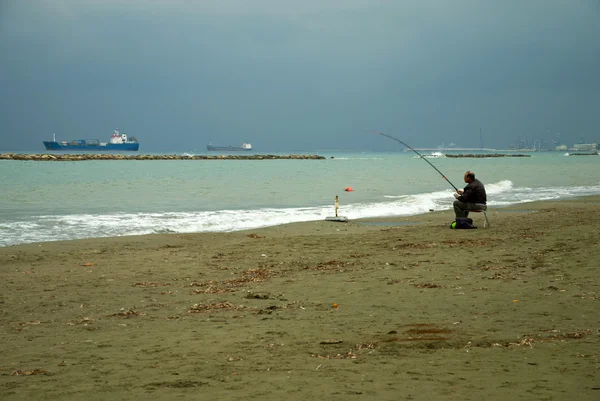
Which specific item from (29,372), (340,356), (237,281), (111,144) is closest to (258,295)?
(237,281)

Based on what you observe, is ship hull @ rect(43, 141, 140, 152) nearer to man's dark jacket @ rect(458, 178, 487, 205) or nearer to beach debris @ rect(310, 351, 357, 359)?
man's dark jacket @ rect(458, 178, 487, 205)

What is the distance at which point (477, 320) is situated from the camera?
21.2 feet

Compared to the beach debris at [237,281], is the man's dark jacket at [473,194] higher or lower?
higher

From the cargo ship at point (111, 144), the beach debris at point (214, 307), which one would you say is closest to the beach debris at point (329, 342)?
the beach debris at point (214, 307)

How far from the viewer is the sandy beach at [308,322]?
15.3ft

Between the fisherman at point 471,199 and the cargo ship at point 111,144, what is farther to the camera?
the cargo ship at point 111,144

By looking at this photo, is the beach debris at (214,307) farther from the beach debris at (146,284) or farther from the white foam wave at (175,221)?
the white foam wave at (175,221)

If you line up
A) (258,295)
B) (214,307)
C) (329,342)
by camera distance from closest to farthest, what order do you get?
(329,342), (214,307), (258,295)

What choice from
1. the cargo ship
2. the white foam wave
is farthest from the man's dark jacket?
the cargo ship

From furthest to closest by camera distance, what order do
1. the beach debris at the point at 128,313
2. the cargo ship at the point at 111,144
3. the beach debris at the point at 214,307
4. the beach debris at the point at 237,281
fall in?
the cargo ship at the point at 111,144 < the beach debris at the point at 237,281 < the beach debris at the point at 214,307 < the beach debris at the point at 128,313

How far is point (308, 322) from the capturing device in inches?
259

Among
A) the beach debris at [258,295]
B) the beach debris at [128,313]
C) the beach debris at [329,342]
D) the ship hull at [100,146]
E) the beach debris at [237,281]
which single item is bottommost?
the beach debris at [329,342]

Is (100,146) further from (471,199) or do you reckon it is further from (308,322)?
(308,322)

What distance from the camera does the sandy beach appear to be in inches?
183
